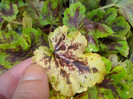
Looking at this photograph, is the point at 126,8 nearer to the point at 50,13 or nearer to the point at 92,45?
the point at 92,45

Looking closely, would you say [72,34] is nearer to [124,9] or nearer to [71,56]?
[71,56]

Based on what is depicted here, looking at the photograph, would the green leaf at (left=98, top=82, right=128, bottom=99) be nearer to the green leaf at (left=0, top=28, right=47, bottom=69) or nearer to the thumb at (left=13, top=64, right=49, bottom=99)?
the thumb at (left=13, top=64, right=49, bottom=99)

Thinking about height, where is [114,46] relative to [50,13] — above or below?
below

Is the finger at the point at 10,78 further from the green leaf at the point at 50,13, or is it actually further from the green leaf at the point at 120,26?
the green leaf at the point at 120,26

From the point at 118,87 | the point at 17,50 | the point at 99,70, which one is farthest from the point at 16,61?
the point at 118,87

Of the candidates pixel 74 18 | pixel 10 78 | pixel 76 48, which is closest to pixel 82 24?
pixel 74 18

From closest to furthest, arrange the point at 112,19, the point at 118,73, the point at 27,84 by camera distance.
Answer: the point at 27,84 < the point at 118,73 < the point at 112,19

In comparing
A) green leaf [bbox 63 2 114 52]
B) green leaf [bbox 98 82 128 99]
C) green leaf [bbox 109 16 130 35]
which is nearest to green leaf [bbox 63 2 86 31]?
green leaf [bbox 63 2 114 52]
